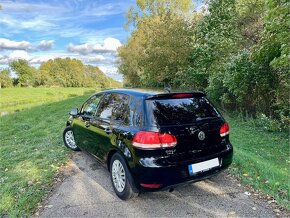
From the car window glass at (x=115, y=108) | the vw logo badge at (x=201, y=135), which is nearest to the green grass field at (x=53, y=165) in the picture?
the vw logo badge at (x=201, y=135)

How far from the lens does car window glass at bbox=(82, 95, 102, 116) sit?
201 inches

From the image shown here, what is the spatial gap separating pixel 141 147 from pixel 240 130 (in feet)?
20.4

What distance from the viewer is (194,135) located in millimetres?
3631

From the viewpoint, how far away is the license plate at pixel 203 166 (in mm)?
3613

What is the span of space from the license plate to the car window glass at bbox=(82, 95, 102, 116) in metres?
2.27

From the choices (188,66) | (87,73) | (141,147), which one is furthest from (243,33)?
(87,73)

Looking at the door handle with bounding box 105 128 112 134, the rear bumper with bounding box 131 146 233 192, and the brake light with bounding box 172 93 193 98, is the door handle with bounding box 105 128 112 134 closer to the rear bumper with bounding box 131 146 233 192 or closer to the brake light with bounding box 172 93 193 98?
the rear bumper with bounding box 131 146 233 192

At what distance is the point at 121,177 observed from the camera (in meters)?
4.01

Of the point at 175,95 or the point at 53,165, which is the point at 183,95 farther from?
the point at 53,165

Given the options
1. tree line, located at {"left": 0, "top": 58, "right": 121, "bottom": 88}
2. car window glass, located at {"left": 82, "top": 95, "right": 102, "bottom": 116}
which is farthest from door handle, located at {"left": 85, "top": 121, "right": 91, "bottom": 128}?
tree line, located at {"left": 0, "top": 58, "right": 121, "bottom": 88}

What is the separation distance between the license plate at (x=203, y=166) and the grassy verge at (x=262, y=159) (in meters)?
0.91

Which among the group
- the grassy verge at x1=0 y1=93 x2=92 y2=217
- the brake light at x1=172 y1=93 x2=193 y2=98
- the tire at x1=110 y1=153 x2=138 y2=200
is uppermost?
the brake light at x1=172 y1=93 x2=193 y2=98

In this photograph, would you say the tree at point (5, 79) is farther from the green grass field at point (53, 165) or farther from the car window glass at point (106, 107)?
the car window glass at point (106, 107)

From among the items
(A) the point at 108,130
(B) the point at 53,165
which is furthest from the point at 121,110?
(B) the point at 53,165
